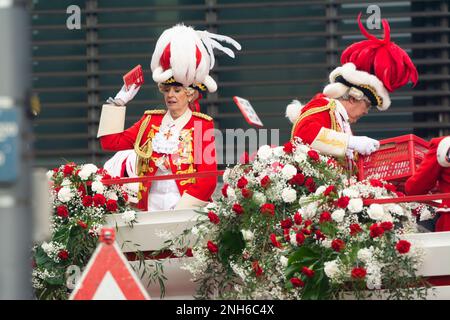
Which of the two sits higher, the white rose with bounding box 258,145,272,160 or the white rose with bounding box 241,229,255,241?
the white rose with bounding box 258,145,272,160

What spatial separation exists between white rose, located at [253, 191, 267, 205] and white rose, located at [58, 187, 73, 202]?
1.35 meters

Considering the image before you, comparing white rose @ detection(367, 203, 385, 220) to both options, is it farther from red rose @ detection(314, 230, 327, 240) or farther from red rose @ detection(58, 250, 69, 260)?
red rose @ detection(58, 250, 69, 260)

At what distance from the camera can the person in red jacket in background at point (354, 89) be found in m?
8.78

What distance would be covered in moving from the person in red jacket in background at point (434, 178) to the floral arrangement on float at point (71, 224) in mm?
1652

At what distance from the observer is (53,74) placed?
13125 mm

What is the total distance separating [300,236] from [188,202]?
1.83m

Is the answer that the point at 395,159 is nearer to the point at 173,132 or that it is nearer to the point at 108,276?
the point at 173,132

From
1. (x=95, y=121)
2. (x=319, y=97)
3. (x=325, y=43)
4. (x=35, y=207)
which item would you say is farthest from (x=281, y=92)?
(x=35, y=207)

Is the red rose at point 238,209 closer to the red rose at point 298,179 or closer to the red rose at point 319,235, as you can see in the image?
the red rose at point 298,179

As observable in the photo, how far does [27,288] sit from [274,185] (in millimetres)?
2934

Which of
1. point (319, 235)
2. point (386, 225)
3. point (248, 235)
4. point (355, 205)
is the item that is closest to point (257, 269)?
point (248, 235)

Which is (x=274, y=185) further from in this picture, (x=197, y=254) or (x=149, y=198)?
(x=149, y=198)

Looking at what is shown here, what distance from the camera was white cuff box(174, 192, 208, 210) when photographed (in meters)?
8.80

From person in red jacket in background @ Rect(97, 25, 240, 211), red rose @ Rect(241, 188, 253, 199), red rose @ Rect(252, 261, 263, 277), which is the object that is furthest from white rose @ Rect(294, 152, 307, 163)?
person in red jacket in background @ Rect(97, 25, 240, 211)
